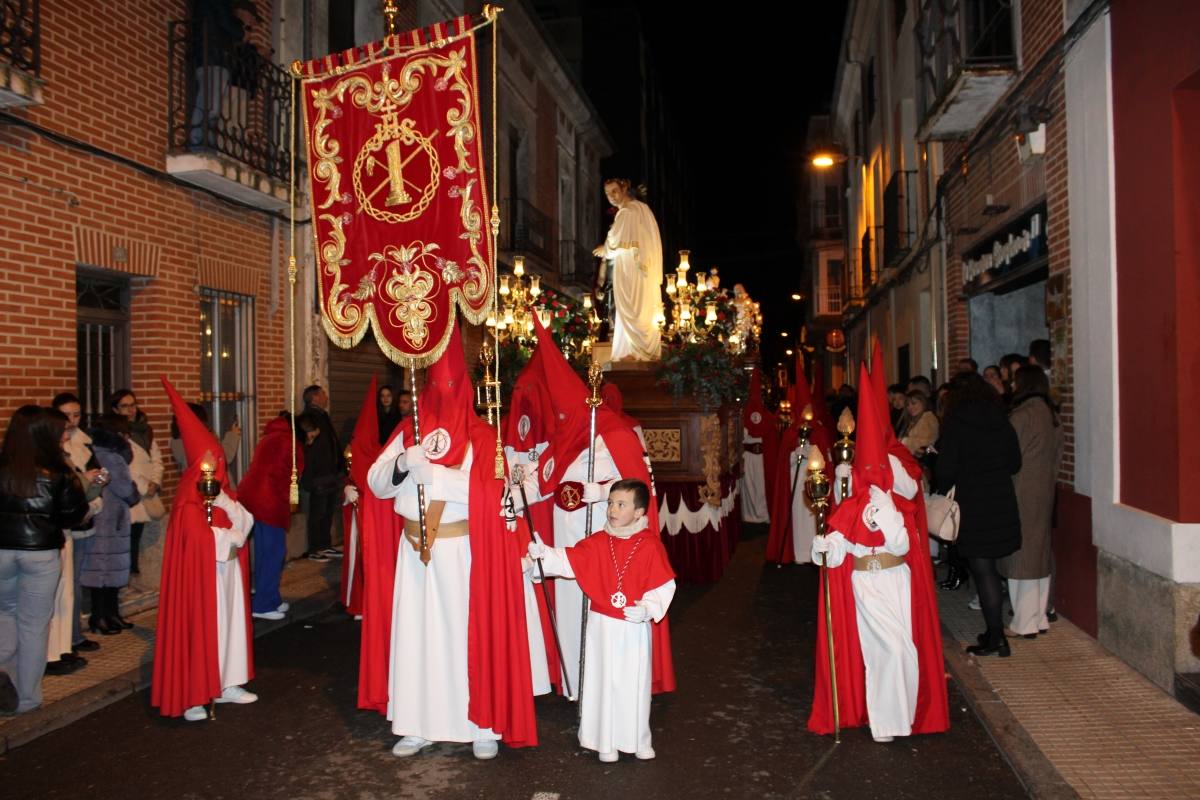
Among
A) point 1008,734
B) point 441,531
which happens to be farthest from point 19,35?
point 1008,734

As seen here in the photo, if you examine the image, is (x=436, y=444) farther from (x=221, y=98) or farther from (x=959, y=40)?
(x=959, y=40)

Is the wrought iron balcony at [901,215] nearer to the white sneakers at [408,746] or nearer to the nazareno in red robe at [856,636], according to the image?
the nazareno in red robe at [856,636]

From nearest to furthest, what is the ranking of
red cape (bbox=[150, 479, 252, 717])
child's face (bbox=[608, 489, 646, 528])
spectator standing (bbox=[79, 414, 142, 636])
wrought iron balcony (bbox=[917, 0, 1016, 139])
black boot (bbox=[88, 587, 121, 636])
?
child's face (bbox=[608, 489, 646, 528]) → red cape (bbox=[150, 479, 252, 717]) → spectator standing (bbox=[79, 414, 142, 636]) → black boot (bbox=[88, 587, 121, 636]) → wrought iron balcony (bbox=[917, 0, 1016, 139])

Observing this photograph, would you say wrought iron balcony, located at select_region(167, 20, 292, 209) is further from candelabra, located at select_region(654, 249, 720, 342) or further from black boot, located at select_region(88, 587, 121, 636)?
candelabra, located at select_region(654, 249, 720, 342)

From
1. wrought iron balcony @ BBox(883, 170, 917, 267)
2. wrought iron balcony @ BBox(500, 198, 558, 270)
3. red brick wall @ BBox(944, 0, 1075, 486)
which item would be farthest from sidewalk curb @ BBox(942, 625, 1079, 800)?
wrought iron balcony @ BBox(500, 198, 558, 270)

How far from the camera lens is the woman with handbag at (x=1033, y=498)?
23.4ft

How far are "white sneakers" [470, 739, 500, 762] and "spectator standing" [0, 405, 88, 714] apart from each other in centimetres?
268

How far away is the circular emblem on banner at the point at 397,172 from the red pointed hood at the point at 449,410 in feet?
2.45

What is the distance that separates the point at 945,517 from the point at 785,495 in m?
4.12

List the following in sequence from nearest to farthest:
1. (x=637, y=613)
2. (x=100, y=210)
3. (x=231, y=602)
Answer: (x=637, y=613) → (x=231, y=602) → (x=100, y=210)

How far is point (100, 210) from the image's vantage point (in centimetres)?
851

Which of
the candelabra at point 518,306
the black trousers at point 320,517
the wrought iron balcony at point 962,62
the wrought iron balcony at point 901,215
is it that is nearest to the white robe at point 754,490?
the candelabra at point 518,306

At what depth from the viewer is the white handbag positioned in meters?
6.87

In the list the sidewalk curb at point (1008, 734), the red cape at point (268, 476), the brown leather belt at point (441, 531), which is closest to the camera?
the sidewalk curb at point (1008, 734)
